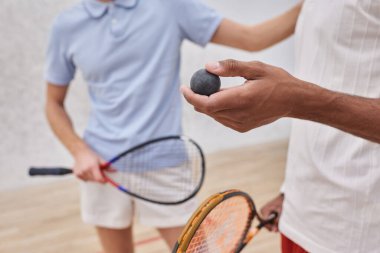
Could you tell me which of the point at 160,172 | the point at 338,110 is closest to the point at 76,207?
the point at 160,172

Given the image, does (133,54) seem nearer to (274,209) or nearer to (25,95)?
(274,209)

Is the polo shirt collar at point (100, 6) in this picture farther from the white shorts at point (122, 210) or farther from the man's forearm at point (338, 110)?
the man's forearm at point (338, 110)

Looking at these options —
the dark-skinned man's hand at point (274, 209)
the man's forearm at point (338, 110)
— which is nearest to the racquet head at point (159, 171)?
the dark-skinned man's hand at point (274, 209)

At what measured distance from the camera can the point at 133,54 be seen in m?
1.37

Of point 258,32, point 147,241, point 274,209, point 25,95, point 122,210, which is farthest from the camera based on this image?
point 25,95

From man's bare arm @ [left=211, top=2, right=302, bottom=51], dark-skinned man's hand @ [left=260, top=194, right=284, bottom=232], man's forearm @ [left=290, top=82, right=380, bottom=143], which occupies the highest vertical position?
man's forearm @ [left=290, top=82, right=380, bottom=143]

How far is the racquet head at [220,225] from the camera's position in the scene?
86cm

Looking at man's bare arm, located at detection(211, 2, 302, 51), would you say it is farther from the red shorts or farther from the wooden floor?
the wooden floor

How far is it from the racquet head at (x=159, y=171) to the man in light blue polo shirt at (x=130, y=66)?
0.03m

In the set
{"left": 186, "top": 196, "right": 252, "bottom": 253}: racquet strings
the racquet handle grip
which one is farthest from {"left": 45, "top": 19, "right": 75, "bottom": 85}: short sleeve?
{"left": 186, "top": 196, "right": 252, "bottom": 253}: racquet strings

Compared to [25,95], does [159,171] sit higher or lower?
higher

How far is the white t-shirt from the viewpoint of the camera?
2.64 ft

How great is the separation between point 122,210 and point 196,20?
0.55 meters

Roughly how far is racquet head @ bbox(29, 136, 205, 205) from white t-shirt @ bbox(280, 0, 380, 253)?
0.49 meters
